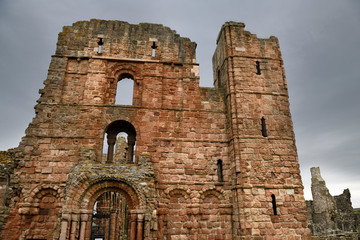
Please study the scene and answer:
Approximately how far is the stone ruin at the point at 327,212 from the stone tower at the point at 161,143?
1245cm

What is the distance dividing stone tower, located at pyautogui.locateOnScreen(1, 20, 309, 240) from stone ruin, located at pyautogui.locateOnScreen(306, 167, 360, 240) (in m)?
12.5

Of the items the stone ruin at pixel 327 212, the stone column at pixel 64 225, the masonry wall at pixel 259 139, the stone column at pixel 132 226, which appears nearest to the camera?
the stone column at pixel 64 225

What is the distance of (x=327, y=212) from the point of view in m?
19.7

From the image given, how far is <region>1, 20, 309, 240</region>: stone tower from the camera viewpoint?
9.25 metres

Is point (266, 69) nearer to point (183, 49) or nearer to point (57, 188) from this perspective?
point (183, 49)

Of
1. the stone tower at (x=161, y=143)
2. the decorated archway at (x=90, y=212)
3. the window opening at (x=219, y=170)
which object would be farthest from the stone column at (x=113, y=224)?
the window opening at (x=219, y=170)

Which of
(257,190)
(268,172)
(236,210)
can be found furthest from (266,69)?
(236,210)

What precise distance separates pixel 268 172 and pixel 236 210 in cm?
206

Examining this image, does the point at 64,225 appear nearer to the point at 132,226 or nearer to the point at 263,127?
the point at 132,226

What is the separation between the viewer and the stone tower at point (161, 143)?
9250 mm

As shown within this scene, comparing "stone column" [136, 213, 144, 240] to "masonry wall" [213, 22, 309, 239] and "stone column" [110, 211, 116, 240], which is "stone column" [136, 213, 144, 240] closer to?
"masonry wall" [213, 22, 309, 239]

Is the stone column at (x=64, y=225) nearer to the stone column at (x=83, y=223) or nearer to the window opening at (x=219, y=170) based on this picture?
the stone column at (x=83, y=223)

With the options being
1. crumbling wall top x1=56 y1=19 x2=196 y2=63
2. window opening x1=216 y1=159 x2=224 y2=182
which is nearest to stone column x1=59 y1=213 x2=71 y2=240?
window opening x1=216 y1=159 x2=224 y2=182

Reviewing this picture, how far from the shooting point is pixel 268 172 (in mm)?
10250
